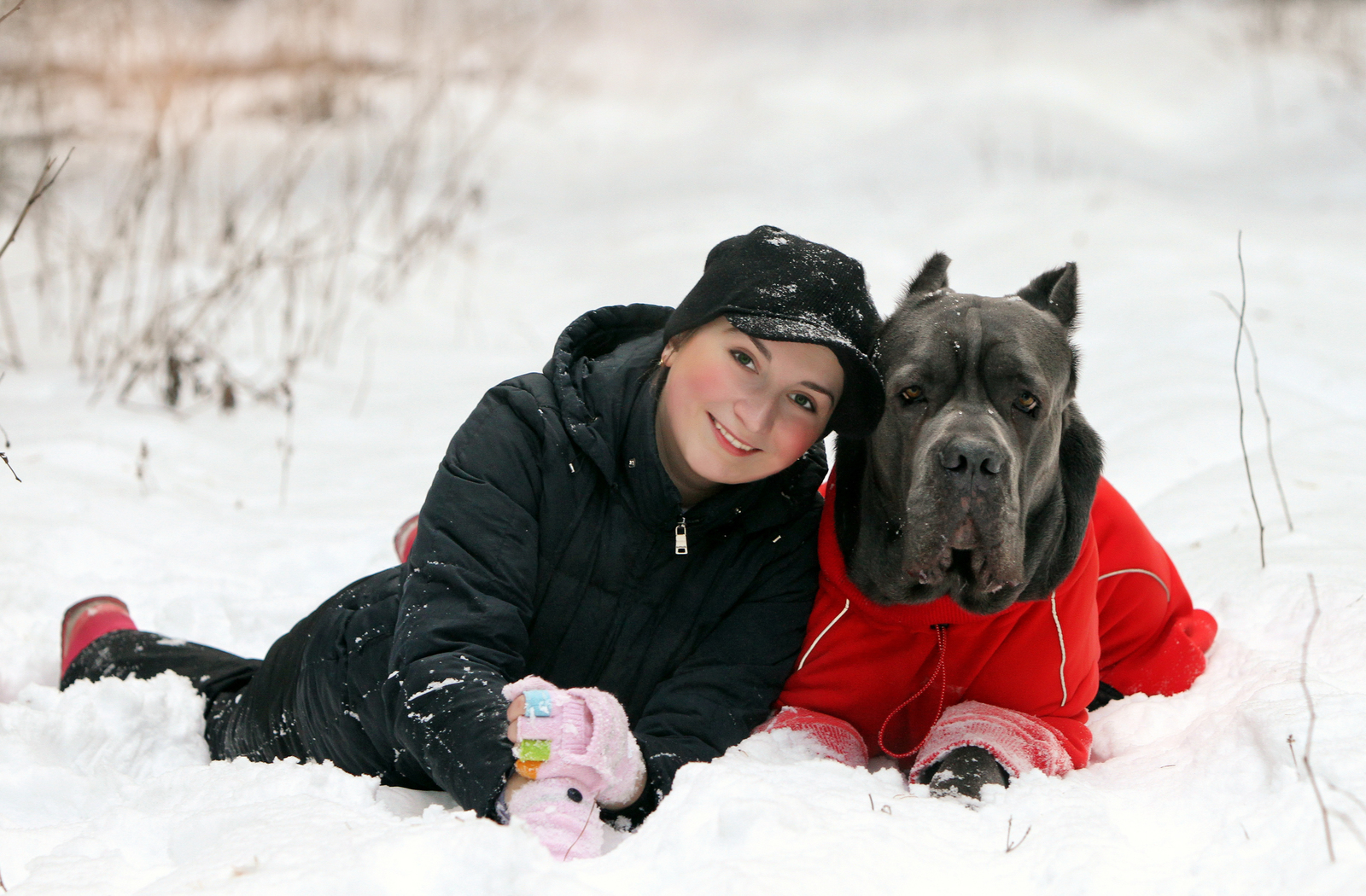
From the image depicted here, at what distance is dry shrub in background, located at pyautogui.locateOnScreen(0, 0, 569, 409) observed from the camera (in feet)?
18.1

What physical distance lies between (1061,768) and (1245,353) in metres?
4.01

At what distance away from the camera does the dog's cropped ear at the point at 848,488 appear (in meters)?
2.64

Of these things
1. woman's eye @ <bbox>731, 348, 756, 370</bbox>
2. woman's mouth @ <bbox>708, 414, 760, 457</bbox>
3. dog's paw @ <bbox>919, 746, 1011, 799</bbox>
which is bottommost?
dog's paw @ <bbox>919, 746, 1011, 799</bbox>

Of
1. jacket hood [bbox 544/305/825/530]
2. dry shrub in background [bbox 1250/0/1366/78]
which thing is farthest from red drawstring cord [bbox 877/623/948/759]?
dry shrub in background [bbox 1250/0/1366/78]

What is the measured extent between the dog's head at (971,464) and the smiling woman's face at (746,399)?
0.72 feet

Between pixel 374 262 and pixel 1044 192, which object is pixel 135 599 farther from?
pixel 1044 192

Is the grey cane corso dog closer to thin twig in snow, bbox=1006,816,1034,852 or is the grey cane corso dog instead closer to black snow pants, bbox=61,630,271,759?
thin twig in snow, bbox=1006,816,1034,852

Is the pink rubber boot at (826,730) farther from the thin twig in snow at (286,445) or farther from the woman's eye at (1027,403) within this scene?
the thin twig in snow at (286,445)

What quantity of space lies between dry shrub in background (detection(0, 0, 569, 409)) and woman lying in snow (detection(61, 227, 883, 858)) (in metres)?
2.46

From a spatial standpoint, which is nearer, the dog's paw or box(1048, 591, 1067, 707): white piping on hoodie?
the dog's paw

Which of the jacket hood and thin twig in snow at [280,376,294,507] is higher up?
the jacket hood

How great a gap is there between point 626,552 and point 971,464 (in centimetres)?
75

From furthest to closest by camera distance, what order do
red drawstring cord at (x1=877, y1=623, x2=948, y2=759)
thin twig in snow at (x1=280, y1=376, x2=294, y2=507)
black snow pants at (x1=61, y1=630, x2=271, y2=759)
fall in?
1. thin twig in snow at (x1=280, y1=376, x2=294, y2=507)
2. black snow pants at (x1=61, y1=630, x2=271, y2=759)
3. red drawstring cord at (x1=877, y1=623, x2=948, y2=759)

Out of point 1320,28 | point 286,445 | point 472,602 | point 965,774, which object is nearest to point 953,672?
point 965,774
